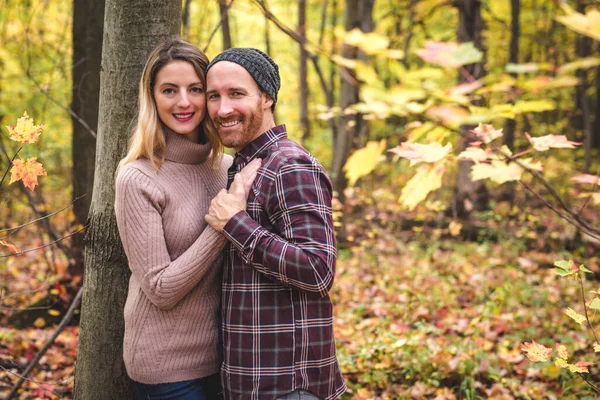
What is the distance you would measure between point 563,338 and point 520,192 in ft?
19.7

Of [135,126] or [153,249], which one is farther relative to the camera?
[135,126]

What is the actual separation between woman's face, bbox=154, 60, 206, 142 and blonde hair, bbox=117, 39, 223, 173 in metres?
0.02

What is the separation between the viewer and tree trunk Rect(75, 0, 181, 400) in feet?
7.89

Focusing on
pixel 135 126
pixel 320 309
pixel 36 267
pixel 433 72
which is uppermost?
pixel 433 72

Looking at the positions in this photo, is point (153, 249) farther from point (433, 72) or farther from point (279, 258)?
point (433, 72)

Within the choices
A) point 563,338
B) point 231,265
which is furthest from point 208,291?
point 563,338

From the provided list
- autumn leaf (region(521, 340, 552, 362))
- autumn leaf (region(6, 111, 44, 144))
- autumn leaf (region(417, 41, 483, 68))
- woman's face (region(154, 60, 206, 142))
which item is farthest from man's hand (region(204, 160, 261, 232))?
autumn leaf (region(521, 340, 552, 362))

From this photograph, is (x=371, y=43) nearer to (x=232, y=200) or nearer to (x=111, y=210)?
(x=232, y=200)

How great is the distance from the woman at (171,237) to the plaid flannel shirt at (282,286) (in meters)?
0.17

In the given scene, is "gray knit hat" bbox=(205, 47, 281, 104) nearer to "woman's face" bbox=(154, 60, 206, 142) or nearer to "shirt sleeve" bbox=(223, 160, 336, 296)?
"woman's face" bbox=(154, 60, 206, 142)

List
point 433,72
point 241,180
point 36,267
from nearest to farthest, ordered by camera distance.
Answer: point 433,72 → point 241,180 → point 36,267

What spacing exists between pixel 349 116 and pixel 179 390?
20.2ft

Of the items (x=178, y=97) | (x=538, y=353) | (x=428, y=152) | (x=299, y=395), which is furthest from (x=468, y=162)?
(x=299, y=395)

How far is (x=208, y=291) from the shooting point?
2.19 meters
